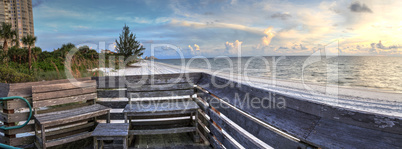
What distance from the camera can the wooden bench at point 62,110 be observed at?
280cm

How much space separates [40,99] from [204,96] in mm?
2377

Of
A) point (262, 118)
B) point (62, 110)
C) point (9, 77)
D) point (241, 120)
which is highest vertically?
point (9, 77)

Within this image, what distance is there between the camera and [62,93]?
3164 mm

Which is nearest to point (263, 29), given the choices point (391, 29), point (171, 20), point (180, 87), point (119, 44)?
point (391, 29)

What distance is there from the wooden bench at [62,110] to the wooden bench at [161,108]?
0.49 meters

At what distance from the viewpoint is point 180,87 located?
12.1 ft

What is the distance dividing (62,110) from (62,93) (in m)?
0.33

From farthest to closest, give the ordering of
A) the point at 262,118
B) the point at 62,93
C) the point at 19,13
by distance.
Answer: the point at 19,13, the point at 62,93, the point at 262,118

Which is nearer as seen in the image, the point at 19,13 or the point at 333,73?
the point at 333,73

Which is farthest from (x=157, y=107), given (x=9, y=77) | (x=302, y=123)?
(x=9, y=77)

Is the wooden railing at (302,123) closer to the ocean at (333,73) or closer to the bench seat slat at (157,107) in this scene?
the bench seat slat at (157,107)

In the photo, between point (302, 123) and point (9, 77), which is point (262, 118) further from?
point (9, 77)

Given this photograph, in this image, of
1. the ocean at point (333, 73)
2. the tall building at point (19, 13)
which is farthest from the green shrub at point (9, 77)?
the tall building at point (19, 13)

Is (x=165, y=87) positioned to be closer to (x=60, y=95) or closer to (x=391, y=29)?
(x=60, y=95)
